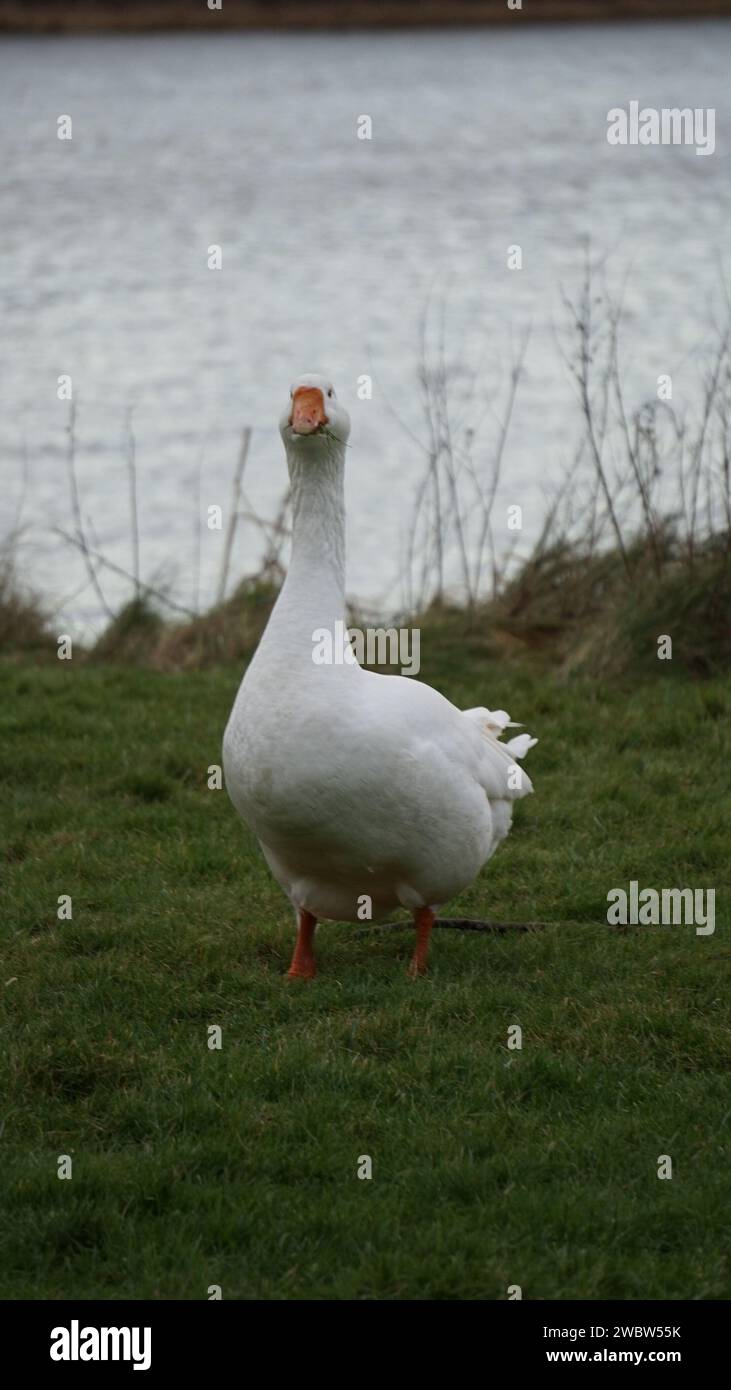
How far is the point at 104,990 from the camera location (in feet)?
19.1

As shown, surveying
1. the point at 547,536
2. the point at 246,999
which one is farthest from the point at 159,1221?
the point at 547,536

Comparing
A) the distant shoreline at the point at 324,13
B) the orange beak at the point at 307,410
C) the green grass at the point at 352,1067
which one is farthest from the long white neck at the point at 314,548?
the distant shoreline at the point at 324,13

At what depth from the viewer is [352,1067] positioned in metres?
5.23

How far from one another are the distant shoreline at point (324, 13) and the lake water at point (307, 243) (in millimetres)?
582

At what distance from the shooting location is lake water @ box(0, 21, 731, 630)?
1642cm

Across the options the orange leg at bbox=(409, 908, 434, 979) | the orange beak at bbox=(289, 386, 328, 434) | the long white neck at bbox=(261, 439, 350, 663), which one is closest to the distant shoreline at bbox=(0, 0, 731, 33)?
the long white neck at bbox=(261, 439, 350, 663)

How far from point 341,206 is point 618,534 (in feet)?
63.0

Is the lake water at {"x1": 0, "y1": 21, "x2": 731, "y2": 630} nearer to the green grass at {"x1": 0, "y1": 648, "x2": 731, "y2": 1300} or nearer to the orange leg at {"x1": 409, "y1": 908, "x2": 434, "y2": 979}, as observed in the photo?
the green grass at {"x1": 0, "y1": 648, "x2": 731, "y2": 1300}

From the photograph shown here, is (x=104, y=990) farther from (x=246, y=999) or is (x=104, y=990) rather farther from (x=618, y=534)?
(x=618, y=534)

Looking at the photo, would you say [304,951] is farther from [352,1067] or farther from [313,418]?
[313,418]

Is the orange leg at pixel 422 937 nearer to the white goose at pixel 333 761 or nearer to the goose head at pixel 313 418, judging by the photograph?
the white goose at pixel 333 761

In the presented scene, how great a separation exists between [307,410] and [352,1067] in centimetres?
222

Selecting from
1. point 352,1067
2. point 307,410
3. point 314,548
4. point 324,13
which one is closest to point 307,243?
point 324,13

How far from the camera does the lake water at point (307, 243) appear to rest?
16.4 metres
